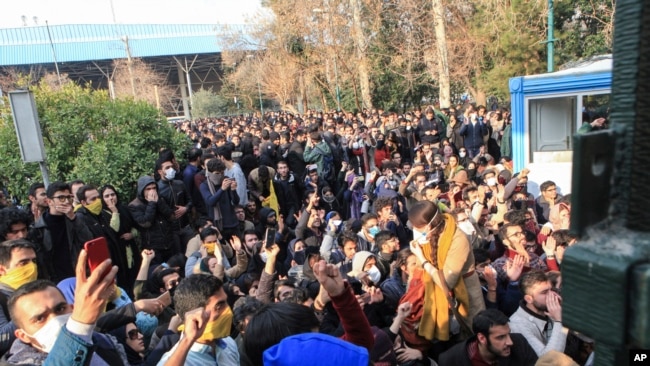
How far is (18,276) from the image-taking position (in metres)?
3.02

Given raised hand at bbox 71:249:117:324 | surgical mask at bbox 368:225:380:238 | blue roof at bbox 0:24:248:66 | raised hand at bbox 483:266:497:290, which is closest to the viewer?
raised hand at bbox 71:249:117:324

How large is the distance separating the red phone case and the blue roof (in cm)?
4363

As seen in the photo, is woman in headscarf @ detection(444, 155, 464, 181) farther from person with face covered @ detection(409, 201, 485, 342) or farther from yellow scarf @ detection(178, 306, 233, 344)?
yellow scarf @ detection(178, 306, 233, 344)

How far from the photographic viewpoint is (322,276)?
85.7 inches

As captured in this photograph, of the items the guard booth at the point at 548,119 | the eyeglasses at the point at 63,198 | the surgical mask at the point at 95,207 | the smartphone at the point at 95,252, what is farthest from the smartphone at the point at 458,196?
the smartphone at the point at 95,252

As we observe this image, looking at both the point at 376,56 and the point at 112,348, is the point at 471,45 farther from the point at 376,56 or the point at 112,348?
the point at 112,348

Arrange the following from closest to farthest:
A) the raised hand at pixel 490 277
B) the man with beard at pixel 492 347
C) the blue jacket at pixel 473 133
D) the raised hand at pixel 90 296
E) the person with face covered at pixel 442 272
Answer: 1. the raised hand at pixel 90 296
2. the man with beard at pixel 492 347
3. the person with face covered at pixel 442 272
4. the raised hand at pixel 490 277
5. the blue jacket at pixel 473 133

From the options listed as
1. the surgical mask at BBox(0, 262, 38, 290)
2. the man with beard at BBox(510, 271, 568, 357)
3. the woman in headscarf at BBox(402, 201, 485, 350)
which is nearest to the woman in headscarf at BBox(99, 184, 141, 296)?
the surgical mask at BBox(0, 262, 38, 290)

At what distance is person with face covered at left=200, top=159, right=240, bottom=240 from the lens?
6.14 meters

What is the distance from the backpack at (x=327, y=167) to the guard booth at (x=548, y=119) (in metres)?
3.37

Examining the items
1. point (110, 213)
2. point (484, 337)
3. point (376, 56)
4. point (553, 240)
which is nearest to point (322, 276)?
point (484, 337)

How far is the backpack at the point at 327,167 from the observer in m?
8.50

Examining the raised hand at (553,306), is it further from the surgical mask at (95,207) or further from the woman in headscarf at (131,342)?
the surgical mask at (95,207)

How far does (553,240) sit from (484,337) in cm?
179
